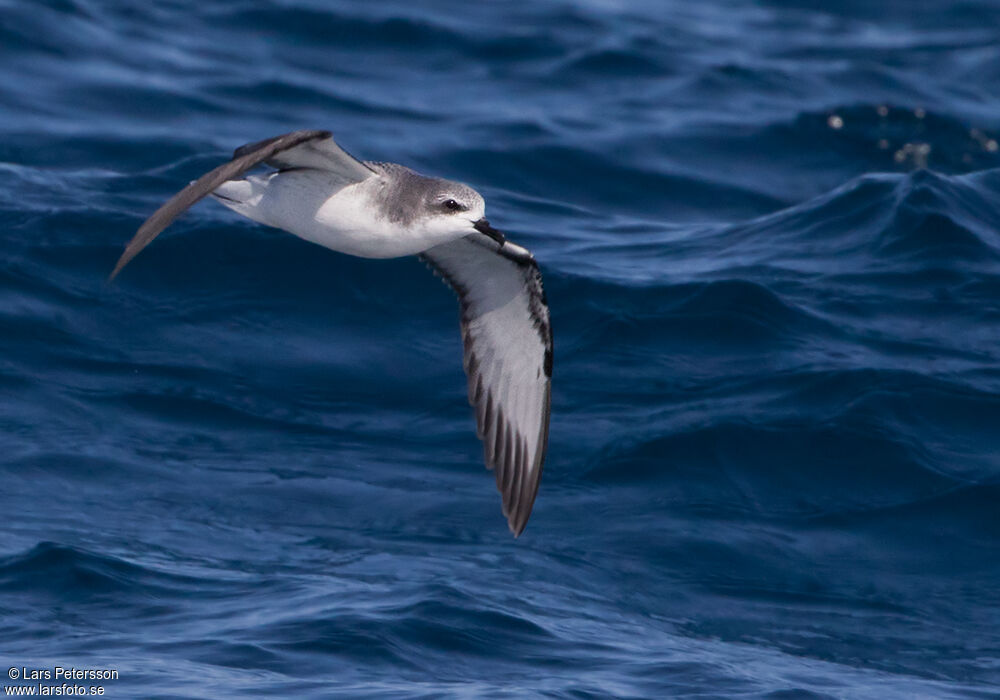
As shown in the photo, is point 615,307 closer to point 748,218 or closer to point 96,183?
point 748,218

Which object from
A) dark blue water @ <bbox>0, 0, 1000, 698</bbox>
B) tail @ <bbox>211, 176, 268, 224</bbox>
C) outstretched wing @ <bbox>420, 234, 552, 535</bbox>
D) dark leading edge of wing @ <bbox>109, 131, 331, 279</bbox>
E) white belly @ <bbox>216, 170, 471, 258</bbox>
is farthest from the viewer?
outstretched wing @ <bbox>420, 234, 552, 535</bbox>

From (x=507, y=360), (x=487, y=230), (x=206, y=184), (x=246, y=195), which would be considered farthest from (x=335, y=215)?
(x=507, y=360)

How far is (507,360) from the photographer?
9.90m

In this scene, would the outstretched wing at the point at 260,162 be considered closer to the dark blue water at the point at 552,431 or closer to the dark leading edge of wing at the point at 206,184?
the dark leading edge of wing at the point at 206,184

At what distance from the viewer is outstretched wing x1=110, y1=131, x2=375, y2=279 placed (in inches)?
252

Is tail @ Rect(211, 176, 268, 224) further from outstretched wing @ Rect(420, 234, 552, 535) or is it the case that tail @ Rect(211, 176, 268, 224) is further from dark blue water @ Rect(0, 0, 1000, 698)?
dark blue water @ Rect(0, 0, 1000, 698)

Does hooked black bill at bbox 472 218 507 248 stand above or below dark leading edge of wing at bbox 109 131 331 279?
above

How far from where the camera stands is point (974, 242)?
Result: 1459 cm

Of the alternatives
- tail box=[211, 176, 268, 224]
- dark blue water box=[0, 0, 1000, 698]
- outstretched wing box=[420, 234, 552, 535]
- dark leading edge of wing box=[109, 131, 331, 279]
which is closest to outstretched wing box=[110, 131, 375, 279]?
dark leading edge of wing box=[109, 131, 331, 279]

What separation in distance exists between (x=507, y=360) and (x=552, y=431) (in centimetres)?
229

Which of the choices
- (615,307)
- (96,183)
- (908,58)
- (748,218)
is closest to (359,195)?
(615,307)

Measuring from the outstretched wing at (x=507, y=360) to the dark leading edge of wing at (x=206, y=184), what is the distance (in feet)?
7.45

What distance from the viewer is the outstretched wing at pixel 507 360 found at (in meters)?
9.62

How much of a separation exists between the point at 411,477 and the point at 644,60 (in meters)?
13.6
